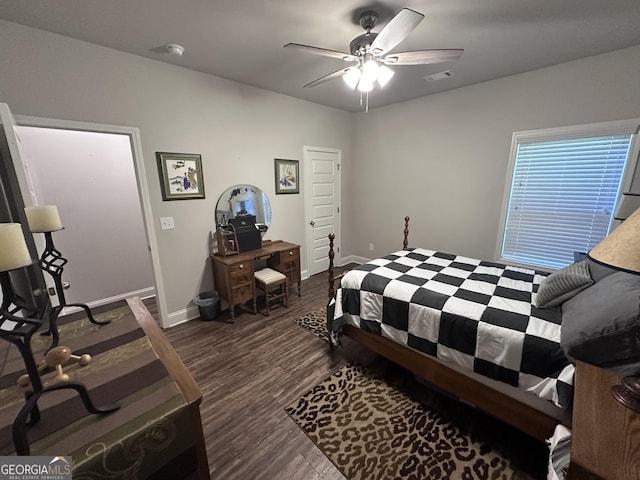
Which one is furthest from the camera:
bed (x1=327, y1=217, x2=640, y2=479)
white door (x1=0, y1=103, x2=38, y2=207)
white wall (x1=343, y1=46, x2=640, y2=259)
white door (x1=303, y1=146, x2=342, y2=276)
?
white door (x1=303, y1=146, x2=342, y2=276)

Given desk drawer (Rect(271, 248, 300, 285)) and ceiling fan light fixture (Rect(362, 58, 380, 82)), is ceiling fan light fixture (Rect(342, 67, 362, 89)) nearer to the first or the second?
ceiling fan light fixture (Rect(362, 58, 380, 82))

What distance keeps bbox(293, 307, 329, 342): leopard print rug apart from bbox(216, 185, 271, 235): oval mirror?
128 cm

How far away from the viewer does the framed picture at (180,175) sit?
2562 millimetres

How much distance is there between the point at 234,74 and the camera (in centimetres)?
271

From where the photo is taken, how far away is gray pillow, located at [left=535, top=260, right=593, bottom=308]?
1567 millimetres

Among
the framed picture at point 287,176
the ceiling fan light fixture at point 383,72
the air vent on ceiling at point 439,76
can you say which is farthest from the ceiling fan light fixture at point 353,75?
the framed picture at point 287,176

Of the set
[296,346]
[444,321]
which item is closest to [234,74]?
[296,346]

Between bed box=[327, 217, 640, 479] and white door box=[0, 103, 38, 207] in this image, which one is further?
white door box=[0, 103, 38, 207]

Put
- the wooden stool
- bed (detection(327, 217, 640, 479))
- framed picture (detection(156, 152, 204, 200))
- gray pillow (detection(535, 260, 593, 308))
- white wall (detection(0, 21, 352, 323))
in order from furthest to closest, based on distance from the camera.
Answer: the wooden stool, framed picture (detection(156, 152, 204, 200)), white wall (detection(0, 21, 352, 323)), gray pillow (detection(535, 260, 593, 308)), bed (detection(327, 217, 640, 479))

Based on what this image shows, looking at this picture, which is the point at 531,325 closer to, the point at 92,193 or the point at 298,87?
the point at 298,87

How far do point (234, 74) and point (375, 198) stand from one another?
2.68 metres

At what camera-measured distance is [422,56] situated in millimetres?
1707

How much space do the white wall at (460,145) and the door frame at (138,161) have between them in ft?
10.0

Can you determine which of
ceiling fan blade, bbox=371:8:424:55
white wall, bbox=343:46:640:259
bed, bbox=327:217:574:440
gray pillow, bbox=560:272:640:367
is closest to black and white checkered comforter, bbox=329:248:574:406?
bed, bbox=327:217:574:440
